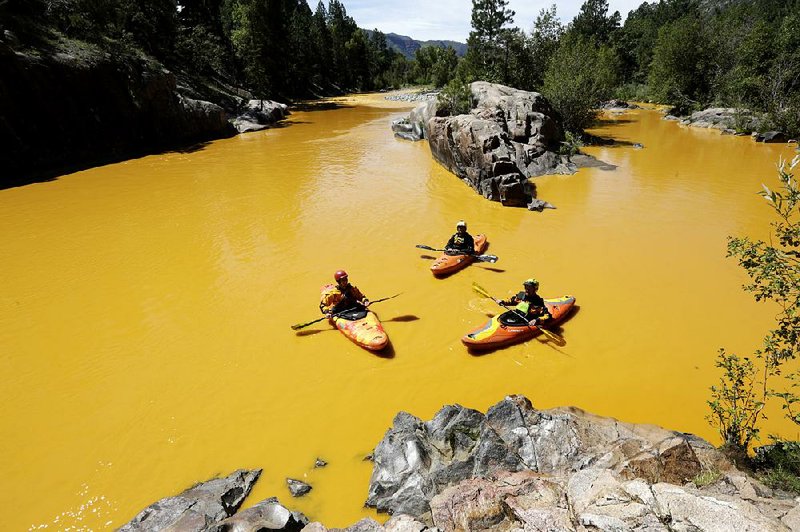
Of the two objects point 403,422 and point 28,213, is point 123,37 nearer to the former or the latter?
point 28,213

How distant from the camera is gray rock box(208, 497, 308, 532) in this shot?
4478 millimetres

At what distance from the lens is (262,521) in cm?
459

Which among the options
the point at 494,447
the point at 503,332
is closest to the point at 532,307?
the point at 503,332

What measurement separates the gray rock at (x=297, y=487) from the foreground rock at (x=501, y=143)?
13.2 meters

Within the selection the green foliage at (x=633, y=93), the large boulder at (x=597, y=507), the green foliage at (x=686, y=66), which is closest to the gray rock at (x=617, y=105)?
the green foliage at (x=633, y=93)

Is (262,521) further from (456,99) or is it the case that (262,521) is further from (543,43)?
(543,43)

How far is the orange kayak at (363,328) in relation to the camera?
859cm

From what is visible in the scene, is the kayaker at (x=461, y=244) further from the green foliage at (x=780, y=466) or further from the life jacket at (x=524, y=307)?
the green foliage at (x=780, y=466)

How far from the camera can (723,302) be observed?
32.3 ft

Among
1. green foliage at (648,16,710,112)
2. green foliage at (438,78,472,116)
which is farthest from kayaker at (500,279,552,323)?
green foliage at (648,16,710,112)

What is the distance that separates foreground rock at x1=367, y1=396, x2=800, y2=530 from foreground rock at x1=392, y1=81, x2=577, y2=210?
38.4 feet

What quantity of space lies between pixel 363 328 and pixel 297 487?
11.7ft

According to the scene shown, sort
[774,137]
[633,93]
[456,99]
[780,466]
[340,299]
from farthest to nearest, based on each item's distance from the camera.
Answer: [633,93], [774,137], [456,99], [340,299], [780,466]

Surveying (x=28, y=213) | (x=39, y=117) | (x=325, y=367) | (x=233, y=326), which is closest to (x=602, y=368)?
(x=325, y=367)
